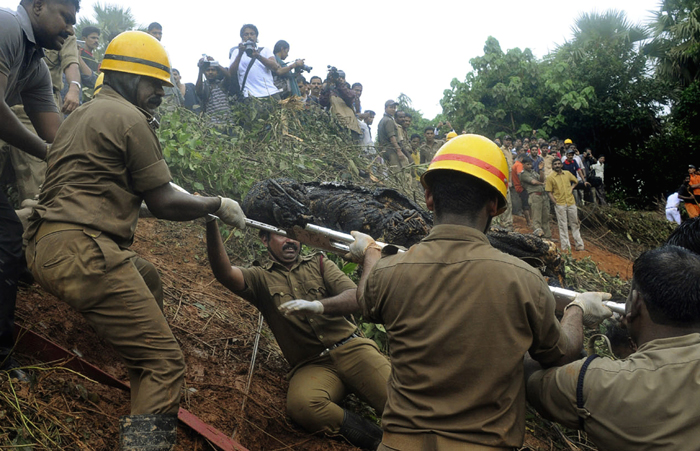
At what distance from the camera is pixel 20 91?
→ 3533 millimetres

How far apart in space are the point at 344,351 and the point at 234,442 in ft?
2.90

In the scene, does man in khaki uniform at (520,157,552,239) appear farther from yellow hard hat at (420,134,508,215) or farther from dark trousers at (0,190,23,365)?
dark trousers at (0,190,23,365)

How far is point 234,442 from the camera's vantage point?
10.4 ft

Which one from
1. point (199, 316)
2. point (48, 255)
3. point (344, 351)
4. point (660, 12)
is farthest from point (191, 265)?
point (660, 12)

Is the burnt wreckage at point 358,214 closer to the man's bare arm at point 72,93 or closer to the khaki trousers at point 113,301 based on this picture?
the khaki trousers at point 113,301

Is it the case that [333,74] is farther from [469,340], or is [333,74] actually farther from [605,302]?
[469,340]

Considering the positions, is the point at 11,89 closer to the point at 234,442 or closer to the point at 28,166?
the point at 28,166

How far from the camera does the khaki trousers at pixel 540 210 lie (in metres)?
11.8

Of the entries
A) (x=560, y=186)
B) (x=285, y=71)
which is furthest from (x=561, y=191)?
(x=285, y=71)

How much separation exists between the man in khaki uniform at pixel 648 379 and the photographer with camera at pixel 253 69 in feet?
23.1

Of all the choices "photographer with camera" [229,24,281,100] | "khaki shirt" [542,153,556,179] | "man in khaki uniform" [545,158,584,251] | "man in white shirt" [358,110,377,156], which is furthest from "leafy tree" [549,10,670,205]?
"photographer with camera" [229,24,281,100]

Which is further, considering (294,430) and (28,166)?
(28,166)

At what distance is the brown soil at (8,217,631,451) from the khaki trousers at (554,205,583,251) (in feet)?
24.4

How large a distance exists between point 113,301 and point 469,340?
1.59m
